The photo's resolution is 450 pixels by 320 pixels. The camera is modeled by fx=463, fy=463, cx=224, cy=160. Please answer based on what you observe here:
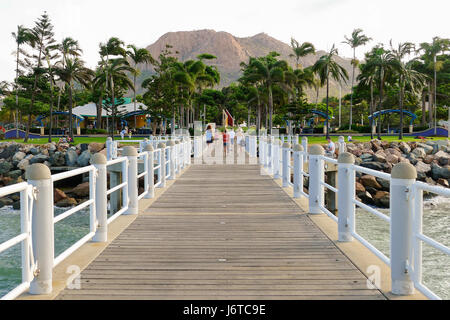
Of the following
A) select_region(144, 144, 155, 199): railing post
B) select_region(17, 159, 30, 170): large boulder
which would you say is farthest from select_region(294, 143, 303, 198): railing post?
select_region(17, 159, 30, 170): large boulder

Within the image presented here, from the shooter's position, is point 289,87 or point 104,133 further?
point 104,133

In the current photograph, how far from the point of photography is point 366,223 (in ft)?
54.2

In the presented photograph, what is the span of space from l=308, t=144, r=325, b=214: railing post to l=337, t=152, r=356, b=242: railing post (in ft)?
5.30

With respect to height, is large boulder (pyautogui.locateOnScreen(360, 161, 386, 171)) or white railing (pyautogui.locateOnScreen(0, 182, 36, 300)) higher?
white railing (pyautogui.locateOnScreen(0, 182, 36, 300))

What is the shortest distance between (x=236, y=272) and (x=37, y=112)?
72.2 meters

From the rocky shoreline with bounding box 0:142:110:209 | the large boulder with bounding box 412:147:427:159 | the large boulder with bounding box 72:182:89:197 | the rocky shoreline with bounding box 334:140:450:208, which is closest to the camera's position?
the rocky shoreline with bounding box 334:140:450:208

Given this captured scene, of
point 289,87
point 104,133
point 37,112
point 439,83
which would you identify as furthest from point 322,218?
point 439,83

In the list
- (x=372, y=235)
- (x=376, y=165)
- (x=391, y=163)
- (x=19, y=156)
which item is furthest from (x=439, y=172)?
(x=19, y=156)

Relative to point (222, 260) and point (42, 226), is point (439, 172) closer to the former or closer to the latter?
point (222, 260)

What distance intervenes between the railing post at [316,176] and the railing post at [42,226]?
459cm

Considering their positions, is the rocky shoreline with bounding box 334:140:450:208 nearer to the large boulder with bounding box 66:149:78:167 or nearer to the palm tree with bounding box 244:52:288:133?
the palm tree with bounding box 244:52:288:133

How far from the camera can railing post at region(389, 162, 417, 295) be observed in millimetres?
4016

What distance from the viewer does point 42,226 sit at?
13.2 feet
